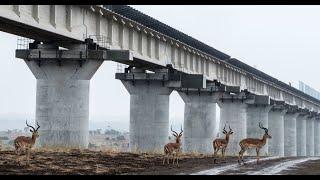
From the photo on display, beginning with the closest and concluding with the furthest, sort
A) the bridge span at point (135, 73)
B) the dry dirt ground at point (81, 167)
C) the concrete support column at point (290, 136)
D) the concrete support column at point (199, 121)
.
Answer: the dry dirt ground at point (81, 167)
the bridge span at point (135, 73)
the concrete support column at point (199, 121)
the concrete support column at point (290, 136)

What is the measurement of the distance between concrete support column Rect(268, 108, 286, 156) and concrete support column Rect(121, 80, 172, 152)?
143ft

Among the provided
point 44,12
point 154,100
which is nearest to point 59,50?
point 44,12

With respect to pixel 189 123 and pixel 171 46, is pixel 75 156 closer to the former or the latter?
pixel 171 46

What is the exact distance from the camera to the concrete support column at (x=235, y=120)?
77.4m

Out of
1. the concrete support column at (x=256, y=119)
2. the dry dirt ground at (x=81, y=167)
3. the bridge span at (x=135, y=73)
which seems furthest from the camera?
the concrete support column at (x=256, y=119)

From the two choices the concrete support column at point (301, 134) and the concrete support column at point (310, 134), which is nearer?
the concrete support column at point (301, 134)

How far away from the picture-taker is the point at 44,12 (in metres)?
34.8

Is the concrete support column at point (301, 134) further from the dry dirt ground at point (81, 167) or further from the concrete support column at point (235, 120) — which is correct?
the dry dirt ground at point (81, 167)

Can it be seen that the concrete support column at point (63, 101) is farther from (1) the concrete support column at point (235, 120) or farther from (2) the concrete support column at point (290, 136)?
(2) the concrete support column at point (290, 136)

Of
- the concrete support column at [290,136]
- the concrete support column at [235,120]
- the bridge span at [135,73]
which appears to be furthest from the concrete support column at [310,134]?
the concrete support column at [235,120]

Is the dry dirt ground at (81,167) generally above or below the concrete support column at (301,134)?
below

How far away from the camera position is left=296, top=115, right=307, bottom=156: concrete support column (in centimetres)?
12462

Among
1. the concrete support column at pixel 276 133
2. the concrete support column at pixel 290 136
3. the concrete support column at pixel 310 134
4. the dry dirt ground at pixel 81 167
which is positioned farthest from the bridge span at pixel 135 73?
the concrete support column at pixel 310 134
